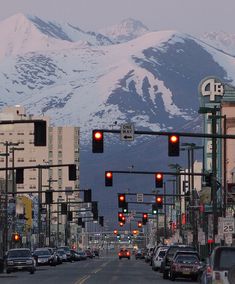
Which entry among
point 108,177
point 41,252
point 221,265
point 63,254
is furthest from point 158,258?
point 221,265

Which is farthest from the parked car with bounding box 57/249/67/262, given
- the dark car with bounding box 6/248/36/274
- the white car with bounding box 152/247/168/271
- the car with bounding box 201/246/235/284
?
the car with bounding box 201/246/235/284

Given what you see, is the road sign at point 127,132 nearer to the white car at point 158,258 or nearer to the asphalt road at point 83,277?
the asphalt road at point 83,277

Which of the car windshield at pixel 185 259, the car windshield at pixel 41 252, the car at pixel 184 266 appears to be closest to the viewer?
the car at pixel 184 266

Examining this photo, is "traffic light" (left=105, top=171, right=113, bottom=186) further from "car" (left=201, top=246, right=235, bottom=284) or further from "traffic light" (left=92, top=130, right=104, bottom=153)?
"car" (left=201, top=246, right=235, bottom=284)

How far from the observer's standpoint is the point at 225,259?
4706cm

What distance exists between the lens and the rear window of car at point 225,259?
4628 cm

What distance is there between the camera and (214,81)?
170 meters

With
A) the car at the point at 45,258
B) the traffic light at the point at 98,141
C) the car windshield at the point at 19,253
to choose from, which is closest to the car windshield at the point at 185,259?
the traffic light at the point at 98,141

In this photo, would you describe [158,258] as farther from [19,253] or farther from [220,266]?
[220,266]

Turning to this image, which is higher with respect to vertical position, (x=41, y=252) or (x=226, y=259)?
(x=226, y=259)

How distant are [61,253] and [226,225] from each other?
67.0 metres

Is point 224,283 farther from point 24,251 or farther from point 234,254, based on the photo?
point 24,251

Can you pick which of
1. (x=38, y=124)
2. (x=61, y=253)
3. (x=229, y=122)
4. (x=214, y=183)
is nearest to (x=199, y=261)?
(x=214, y=183)

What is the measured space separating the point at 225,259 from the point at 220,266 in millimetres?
863
